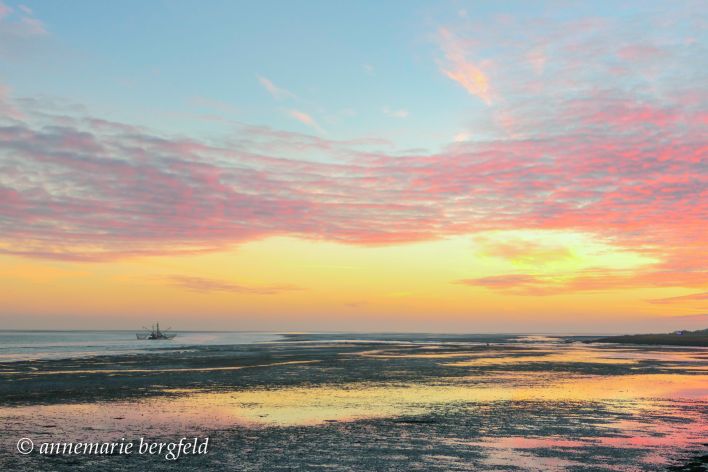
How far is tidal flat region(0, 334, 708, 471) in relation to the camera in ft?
62.6

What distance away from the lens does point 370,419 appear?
26984mm

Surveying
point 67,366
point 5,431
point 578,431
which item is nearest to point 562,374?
point 578,431

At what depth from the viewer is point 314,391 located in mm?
37625

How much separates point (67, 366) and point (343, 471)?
5024cm

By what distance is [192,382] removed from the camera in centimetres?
4297

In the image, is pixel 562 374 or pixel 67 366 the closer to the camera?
pixel 562 374

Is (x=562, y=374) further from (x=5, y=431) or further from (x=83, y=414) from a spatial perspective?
(x=5, y=431)

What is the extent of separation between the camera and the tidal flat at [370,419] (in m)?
19.1

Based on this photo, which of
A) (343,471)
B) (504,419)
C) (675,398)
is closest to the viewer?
(343,471)

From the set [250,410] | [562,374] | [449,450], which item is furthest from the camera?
[562,374]

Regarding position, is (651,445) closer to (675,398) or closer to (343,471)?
(343,471)

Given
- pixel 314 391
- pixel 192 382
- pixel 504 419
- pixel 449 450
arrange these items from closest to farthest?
1. pixel 449 450
2. pixel 504 419
3. pixel 314 391
4. pixel 192 382

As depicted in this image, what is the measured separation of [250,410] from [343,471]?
13.1 metres

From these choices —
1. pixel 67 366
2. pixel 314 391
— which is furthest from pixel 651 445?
pixel 67 366
